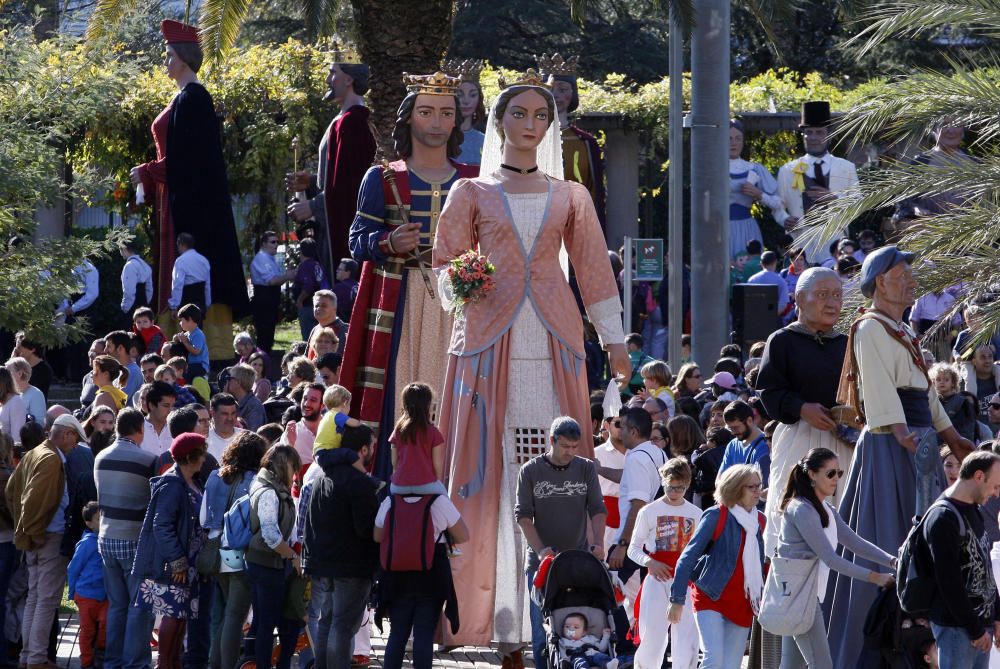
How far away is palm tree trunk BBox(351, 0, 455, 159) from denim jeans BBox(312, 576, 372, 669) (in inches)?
245

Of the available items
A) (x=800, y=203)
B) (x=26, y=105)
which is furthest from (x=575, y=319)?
(x=800, y=203)

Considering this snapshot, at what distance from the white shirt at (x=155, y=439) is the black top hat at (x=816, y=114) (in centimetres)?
941

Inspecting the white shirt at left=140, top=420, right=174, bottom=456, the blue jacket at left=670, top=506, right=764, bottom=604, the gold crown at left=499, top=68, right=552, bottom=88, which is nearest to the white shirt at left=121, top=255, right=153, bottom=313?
the white shirt at left=140, top=420, right=174, bottom=456

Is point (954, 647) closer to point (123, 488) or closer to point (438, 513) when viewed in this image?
point (438, 513)

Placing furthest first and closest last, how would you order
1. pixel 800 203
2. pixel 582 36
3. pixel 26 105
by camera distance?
1. pixel 582 36
2. pixel 800 203
3. pixel 26 105

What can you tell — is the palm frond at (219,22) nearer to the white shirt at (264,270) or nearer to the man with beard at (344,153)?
the man with beard at (344,153)

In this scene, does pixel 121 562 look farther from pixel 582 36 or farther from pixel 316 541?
pixel 582 36

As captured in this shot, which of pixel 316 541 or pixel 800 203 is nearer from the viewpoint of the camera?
pixel 316 541

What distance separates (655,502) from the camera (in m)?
9.24

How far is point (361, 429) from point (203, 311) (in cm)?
821

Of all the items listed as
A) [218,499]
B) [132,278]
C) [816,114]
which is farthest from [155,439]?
[816,114]

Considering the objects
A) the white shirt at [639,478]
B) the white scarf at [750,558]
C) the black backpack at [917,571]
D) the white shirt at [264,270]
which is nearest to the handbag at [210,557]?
the white shirt at [639,478]

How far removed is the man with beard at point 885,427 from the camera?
8.56 m

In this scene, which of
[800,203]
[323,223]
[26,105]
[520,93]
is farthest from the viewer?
[800,203]
